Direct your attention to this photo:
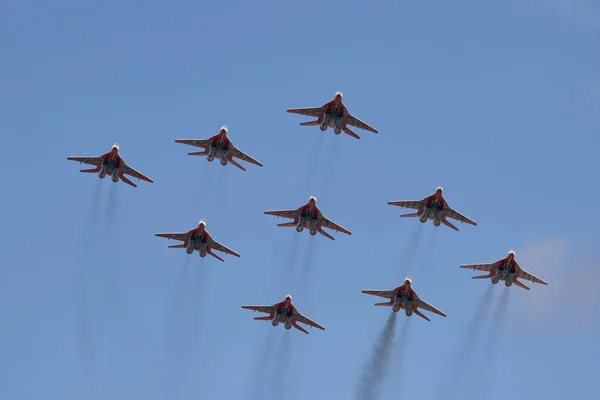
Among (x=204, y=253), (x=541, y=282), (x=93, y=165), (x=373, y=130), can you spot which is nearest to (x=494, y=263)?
(x=541, y=282)

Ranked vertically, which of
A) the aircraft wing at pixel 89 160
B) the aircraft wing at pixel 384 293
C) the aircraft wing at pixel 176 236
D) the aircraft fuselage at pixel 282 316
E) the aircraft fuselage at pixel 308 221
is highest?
the aircraft wing at pixel 89 160

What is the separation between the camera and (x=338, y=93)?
171m

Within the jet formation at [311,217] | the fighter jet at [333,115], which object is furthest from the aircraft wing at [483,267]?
the fighter jet at [333,115]

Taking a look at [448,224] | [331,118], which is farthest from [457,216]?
[331,118]

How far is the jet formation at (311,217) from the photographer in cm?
16988

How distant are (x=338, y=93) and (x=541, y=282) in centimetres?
3388

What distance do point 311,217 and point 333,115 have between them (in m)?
12.7

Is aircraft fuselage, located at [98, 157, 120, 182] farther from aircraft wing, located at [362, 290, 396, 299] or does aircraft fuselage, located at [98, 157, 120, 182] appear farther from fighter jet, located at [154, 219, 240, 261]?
aircraft wing, located at [362, 290, 396, 299]

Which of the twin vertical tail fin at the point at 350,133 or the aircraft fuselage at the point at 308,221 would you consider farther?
the twin vertical tail fin at the point at 350,133

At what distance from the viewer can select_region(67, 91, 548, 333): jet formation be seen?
170 metres

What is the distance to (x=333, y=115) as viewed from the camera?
17162 centimetres

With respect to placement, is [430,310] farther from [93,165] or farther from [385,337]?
[93,165]

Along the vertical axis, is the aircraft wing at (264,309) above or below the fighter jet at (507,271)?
below

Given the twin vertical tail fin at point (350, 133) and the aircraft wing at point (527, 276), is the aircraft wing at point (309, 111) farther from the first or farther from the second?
the aircraft wing at point (527, 276)
